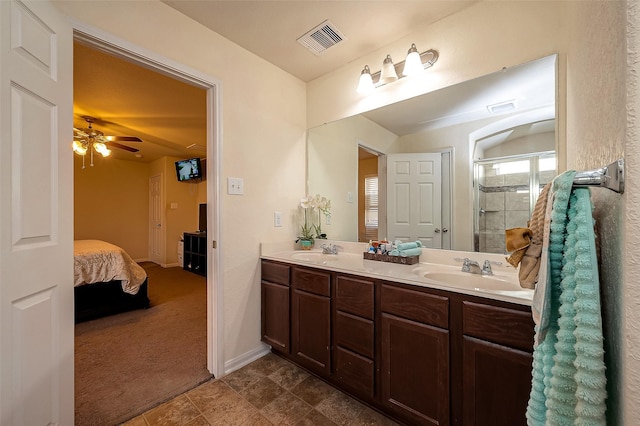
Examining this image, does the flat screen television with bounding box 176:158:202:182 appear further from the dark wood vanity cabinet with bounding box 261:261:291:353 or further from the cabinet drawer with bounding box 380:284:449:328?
the cabinet drawer with bounding box 380:284:449:328

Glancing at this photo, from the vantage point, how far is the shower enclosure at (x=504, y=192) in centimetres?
142

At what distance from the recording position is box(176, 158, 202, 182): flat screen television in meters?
5.11

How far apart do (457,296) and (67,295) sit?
70.5 inches

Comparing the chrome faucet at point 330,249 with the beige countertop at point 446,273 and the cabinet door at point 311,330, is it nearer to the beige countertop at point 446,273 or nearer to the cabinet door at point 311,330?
the beige countertop at point 446,273

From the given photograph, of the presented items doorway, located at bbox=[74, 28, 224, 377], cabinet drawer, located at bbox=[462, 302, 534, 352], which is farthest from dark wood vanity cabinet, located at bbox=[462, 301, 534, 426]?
doorway, located at bbox=[74, 28, 224, 377]

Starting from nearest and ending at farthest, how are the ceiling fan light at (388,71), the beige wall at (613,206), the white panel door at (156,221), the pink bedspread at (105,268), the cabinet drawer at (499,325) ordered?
1. the beige wall at (613,206)
2. the cabinet drawer at (499,325)
3. the ceiling fan light at (388,71)
4. the pink bedspread at (105,268)
5. the white panel door at (156,221)

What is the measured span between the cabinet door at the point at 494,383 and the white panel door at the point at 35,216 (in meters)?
1.76

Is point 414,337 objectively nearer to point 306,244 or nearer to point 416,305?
point 416,305

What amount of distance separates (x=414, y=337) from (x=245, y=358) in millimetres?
1366

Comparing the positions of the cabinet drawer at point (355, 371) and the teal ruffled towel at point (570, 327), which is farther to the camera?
the cabinet drawer at point (355, 371)

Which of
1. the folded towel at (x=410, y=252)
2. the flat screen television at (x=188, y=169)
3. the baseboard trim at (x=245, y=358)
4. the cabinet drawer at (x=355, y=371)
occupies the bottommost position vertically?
the baseboard trim at (x=245, y=358)

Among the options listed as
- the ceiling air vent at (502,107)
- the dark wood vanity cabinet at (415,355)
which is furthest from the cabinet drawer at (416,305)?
the ceiling air vent at (502,107)

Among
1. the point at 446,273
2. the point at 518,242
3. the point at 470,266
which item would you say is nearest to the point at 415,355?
the point at 446,273

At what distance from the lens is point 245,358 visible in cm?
200
